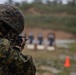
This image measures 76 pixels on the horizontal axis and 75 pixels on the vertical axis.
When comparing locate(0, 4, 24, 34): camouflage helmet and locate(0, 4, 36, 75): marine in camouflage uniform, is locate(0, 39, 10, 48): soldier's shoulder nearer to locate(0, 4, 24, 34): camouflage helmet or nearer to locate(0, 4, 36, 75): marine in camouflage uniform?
locate(0, 4, 36, 75): marine in camouflage uniform

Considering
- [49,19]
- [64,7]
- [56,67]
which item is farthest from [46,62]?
[64,7]

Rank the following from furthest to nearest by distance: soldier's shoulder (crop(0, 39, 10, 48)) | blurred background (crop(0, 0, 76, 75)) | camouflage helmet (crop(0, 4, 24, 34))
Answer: blurred background (crop(0, 0, 76, 75)) → camouflage helmet (crop(0, 4, 24, 34)) → soldier's shoulder (crop(0, 39, 10, 48))

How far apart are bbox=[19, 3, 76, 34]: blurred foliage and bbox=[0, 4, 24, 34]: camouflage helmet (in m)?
46.2

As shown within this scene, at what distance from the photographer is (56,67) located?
59.0 ft

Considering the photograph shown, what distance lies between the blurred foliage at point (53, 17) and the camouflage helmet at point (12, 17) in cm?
4616

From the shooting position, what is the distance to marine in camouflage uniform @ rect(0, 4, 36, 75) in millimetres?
2621

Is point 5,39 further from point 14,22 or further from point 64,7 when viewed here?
point 64,7

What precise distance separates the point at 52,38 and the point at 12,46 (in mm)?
25474

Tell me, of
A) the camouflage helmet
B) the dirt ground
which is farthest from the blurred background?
the camouflage helmet

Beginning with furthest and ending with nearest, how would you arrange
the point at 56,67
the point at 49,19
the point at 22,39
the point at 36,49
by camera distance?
the point at 49,19
the point at 36,49
the point at 56,67
the point at 22,39

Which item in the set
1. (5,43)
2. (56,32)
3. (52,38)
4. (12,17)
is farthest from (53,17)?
(5,43)

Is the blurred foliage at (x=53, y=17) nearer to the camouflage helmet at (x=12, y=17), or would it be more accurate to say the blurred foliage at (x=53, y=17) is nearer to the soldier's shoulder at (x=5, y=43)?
the camouflage helmet at (x=12, y=17)

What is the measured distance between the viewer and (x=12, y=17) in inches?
107

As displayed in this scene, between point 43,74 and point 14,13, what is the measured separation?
42.7 ft
